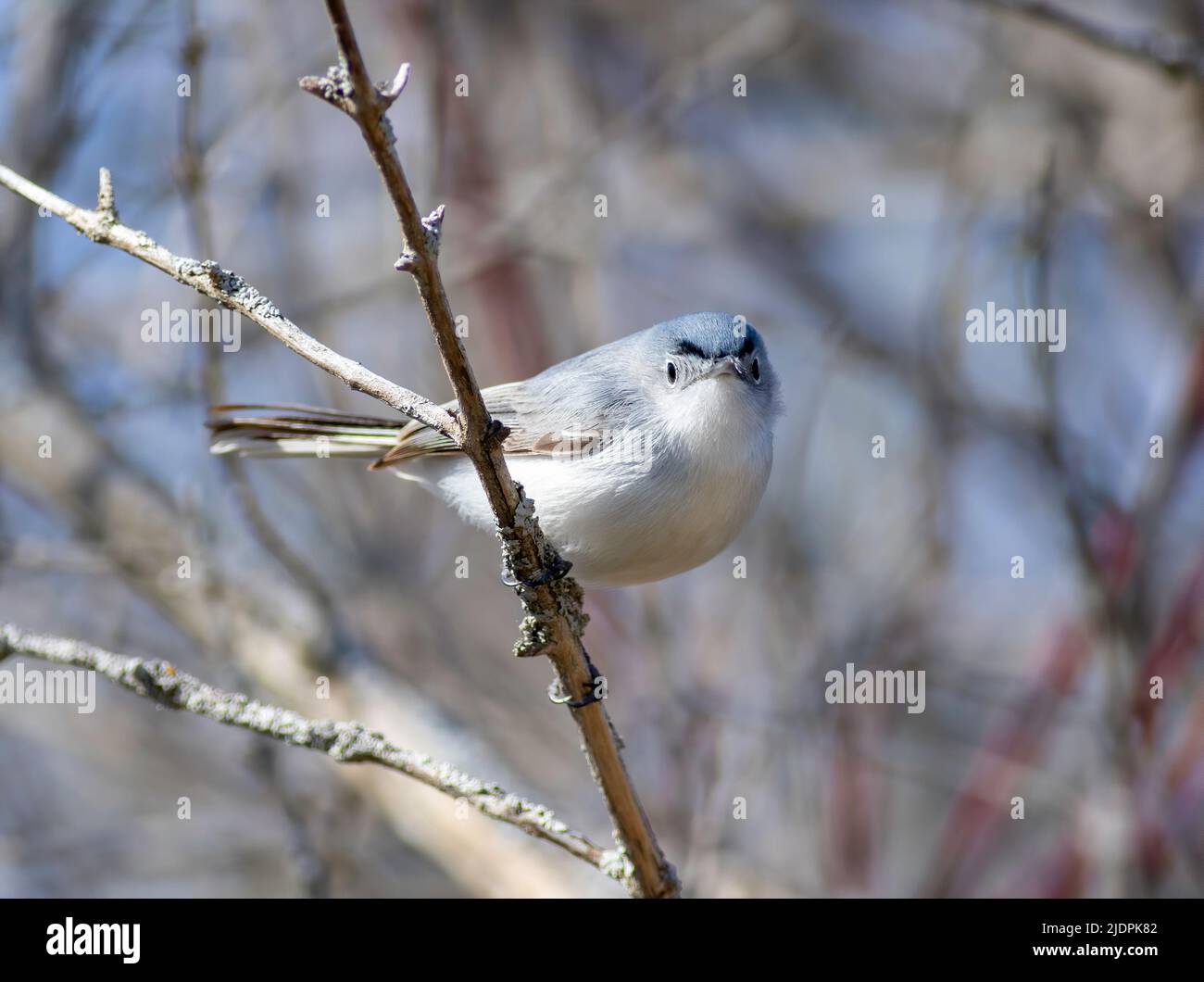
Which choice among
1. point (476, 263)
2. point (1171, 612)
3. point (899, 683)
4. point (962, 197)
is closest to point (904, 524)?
point (899, 683)

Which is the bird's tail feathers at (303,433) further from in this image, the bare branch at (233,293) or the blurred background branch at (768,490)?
the bare branch at (233,293)

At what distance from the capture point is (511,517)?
1720 millimetres

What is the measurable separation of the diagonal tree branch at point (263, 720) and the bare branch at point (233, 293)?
566mm

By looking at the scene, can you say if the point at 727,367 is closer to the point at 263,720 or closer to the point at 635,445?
the point at 635,445

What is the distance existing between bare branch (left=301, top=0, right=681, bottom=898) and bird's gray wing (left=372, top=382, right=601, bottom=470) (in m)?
0.54

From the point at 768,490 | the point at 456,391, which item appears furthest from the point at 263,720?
the point at 768,490

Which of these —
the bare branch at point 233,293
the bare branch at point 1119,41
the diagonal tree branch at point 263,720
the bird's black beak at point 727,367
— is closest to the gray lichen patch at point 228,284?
the bare branch at point 233,293

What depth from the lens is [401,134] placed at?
163 inches

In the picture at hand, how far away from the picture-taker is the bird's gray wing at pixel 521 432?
8.14ft

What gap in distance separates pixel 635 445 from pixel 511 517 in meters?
0.70

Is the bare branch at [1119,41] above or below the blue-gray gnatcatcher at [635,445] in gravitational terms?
above

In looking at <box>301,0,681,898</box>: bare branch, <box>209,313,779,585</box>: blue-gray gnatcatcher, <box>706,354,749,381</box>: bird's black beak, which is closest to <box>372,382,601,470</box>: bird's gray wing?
<box>209,313,779,585</box>: blue-gray gnatcatcher

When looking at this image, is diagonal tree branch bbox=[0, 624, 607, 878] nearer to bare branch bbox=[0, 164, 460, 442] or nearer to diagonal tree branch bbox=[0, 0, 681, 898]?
diagonal tree branch bbox=[0, 0, 681, 898]
